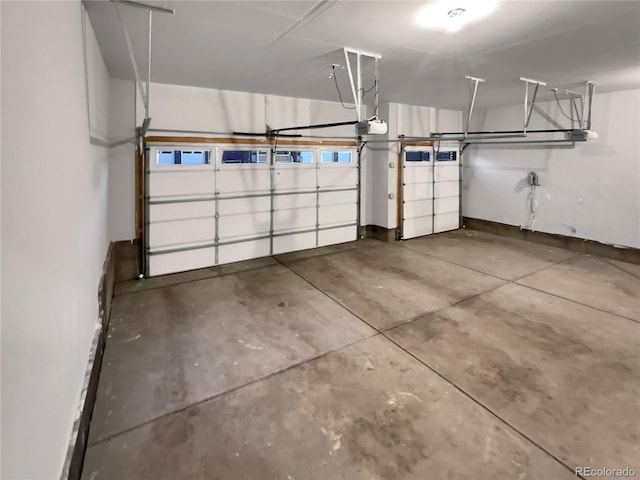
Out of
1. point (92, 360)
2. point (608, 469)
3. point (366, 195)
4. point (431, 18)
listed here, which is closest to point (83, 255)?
point (92, 360)

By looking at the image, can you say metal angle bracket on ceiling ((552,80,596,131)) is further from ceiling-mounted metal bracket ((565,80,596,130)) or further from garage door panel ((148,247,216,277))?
garage door panel ((148,247,216,277))

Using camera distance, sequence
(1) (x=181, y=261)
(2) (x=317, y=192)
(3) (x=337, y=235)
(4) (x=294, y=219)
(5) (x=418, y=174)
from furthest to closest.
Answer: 1. (5) (x=418, y=174)
2. (3) (x=337, y=235)
3. (2) (x=317, y=192)
4. (4) (x=294, y=219)
5. (1) (x=181, y=261)

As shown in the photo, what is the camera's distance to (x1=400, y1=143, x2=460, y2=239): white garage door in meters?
7.46

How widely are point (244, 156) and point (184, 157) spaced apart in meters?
1.01

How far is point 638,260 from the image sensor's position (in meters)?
5.82

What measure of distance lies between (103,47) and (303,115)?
3469mm

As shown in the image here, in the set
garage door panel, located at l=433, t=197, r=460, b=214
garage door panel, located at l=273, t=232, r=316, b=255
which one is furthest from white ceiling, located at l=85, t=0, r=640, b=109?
garage door panel, located at l=433, t=197, r=460, b=214

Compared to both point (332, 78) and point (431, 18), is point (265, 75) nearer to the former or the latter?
point (332, 78)

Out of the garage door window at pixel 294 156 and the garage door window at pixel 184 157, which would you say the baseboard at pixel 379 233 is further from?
the garage door window at pixel 184 157

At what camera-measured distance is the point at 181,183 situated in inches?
209

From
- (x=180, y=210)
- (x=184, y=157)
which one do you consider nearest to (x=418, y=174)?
(x=184, y=157)

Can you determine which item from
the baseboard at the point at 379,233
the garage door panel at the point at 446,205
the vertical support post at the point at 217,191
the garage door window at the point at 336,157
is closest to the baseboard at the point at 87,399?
the vertical support post at the point at 217,191

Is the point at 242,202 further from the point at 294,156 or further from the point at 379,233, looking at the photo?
the point at 379,233

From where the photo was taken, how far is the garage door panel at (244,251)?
230 inches
